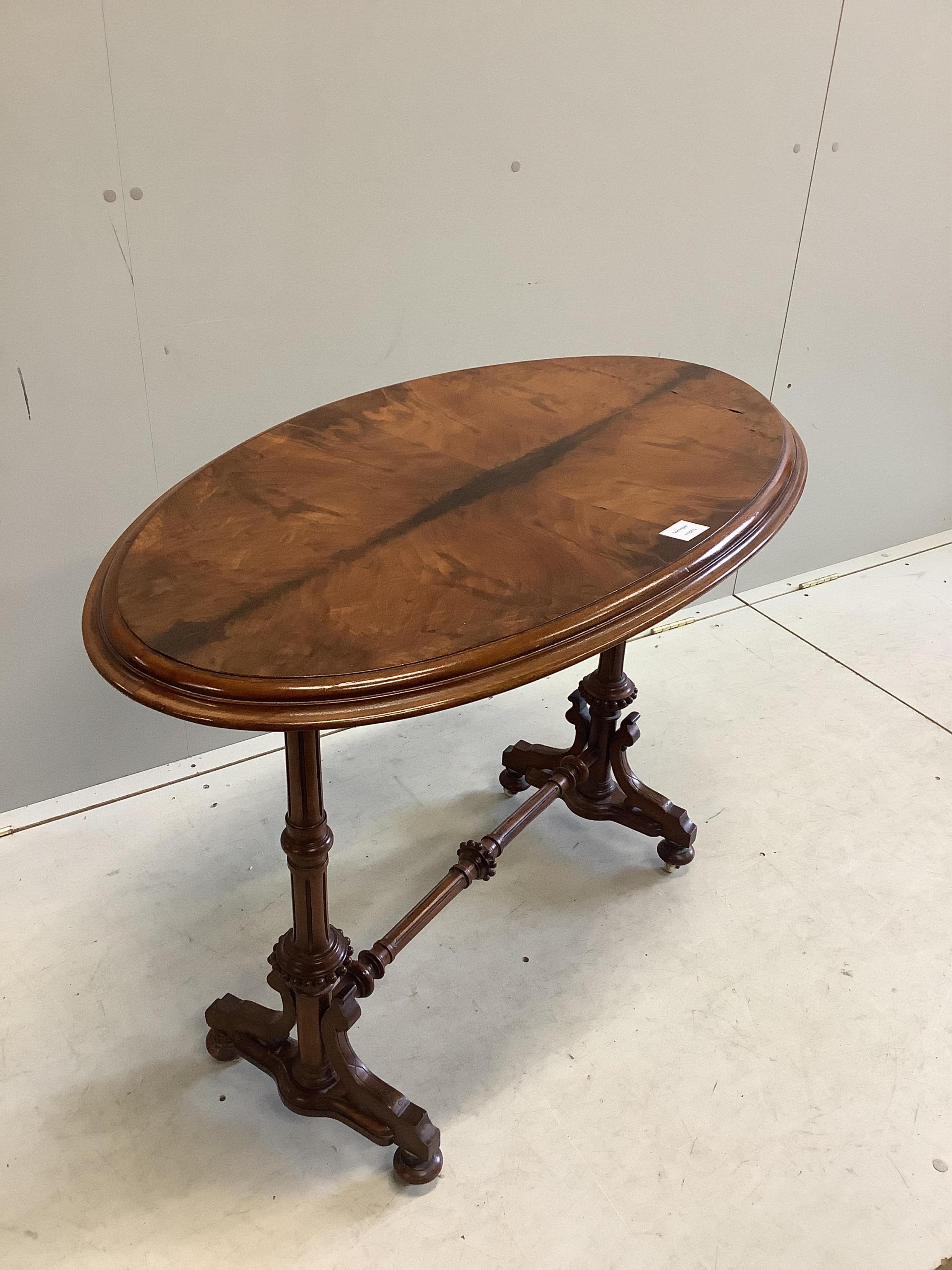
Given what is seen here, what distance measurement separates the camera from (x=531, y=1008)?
189 cm

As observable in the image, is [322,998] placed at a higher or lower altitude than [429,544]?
lower

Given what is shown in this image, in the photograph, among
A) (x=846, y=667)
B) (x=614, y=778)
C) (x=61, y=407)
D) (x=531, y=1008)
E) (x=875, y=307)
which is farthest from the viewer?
(x=875, y=307)

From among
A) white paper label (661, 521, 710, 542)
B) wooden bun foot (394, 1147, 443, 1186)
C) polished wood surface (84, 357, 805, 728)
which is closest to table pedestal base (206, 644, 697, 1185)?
wooden bun foot (394, 1147, 443, 1186)

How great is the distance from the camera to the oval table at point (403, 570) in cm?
115

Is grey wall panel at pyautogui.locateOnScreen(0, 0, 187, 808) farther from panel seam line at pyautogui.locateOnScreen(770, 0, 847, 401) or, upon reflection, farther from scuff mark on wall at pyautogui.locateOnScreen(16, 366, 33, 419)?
panel seam line at pyautogui.locateOnScreen(770, 0, 847, 401)

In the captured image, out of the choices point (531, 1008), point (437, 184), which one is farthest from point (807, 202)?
point (531, 1008)

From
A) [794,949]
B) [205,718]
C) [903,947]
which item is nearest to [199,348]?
[205,718]

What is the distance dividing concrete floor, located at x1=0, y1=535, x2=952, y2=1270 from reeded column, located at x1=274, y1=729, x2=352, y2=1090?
15 cm

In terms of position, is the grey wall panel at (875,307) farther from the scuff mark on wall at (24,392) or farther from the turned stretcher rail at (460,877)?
the scuff mark on wall at (24,392)

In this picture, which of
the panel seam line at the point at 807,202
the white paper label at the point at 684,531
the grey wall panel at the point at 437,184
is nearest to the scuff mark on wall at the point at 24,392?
the grey wall panel at the point at 437,184

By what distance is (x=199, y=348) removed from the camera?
2.10m

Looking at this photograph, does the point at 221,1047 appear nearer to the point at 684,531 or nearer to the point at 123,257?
the point at 684,531

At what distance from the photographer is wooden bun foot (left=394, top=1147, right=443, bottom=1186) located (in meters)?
1.59

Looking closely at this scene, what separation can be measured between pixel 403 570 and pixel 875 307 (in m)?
2.20
